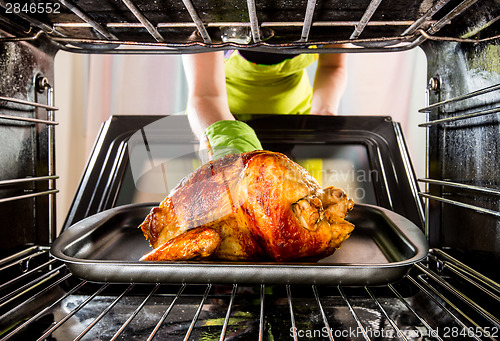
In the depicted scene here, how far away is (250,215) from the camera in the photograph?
0.67 meters

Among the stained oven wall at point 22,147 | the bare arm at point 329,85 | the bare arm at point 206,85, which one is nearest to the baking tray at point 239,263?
the stained oven wall at point 22,147

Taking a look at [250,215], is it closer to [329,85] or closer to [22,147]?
[22,147]

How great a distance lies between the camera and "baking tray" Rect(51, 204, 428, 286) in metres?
0.53

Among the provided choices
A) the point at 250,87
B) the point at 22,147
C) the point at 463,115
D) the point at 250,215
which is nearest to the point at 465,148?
the point at 463,115

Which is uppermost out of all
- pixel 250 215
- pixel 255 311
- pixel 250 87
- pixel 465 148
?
pixel 250 87

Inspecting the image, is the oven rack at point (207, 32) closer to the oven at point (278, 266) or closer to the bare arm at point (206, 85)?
the oven at point (278, 266)

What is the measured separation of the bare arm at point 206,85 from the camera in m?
1.30

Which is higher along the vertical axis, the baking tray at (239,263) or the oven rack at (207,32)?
the oven rack at (207,32)

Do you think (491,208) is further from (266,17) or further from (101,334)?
(101,334)

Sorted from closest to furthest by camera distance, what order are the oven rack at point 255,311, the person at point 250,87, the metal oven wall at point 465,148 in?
the oven rack at point 255,311 < the metal oven wall at point 465,148 < the person at point 250,87

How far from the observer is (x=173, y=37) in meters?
0.77

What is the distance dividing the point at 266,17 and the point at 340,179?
52 cm

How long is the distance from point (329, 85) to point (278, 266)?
1.45m

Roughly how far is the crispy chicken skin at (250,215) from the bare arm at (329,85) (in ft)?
3.62
